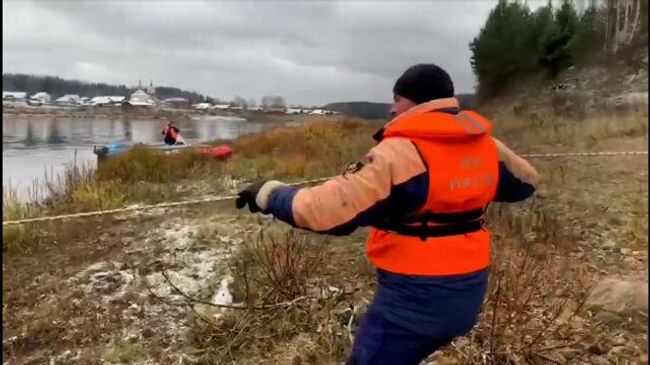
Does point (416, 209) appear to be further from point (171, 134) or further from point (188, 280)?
point (171, 134)

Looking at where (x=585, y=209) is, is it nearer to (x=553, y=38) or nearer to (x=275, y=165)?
(x=275, y=165)

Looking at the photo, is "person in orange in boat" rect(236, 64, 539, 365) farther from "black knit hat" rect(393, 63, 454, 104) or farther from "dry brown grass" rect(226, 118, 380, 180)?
"dry brown grass" rect(226, 118, 380, 180)

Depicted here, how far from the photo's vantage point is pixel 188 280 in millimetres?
5430

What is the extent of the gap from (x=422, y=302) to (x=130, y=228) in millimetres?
6278

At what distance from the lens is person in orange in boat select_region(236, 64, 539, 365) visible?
1.94 m

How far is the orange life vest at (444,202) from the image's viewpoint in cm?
196

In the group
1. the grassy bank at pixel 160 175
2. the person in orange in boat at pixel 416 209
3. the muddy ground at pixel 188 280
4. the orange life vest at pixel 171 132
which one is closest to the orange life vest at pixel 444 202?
the person in orange in boat at pixel 416 209

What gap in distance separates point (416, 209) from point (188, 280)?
151 inches

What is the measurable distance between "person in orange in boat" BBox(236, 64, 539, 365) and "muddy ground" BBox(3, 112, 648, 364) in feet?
1.76

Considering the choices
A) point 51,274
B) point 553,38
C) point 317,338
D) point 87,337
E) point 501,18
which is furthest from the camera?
point 501,18

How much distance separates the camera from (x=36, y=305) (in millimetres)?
5074

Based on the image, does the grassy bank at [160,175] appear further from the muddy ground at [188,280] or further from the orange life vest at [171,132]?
the orange life vest at [171,132]

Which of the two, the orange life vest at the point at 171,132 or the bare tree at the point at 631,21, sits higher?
the bare tree at the point at 631,21

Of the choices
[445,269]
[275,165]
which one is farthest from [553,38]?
[445,269]
